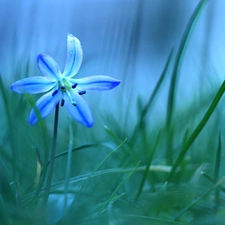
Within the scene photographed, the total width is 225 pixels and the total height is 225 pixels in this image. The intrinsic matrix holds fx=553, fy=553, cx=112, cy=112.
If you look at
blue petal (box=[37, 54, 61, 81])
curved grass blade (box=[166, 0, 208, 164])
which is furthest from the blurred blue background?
blue petal (box=[37, 54, 61, 81])

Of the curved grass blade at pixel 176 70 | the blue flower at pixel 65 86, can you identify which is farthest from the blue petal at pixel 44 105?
the curved grass blade at pixel 176 70

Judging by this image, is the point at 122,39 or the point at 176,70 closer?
the point at 176,70

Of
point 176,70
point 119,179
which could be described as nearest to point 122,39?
point 176,70

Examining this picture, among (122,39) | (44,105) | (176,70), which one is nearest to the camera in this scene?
(44,105)

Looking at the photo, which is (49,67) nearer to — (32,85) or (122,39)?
(32,85)

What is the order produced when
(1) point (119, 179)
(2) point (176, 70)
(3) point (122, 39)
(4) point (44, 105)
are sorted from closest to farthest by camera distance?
(4) point (44, 105) → (1) point (119, 179) → (2) point (176, 70) → (3) point (122, 39)

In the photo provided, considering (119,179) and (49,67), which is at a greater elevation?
(49,67)

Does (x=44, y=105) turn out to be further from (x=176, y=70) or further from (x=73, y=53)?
(x=176, y=70)
